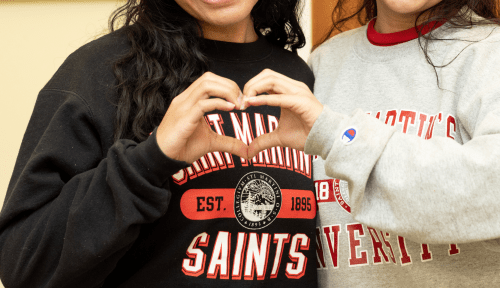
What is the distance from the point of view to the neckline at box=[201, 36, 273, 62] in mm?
819

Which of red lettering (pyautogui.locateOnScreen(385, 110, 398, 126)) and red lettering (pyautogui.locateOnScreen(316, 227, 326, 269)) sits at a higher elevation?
red lettering (pyautogui.locateOnScreen(385, 110, 398, 126))

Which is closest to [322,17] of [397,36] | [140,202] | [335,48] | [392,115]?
[335,48]

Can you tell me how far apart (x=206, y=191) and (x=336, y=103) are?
0.35 metres

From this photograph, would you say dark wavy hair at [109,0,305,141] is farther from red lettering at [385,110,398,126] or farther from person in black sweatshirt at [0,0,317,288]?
red lettering at [385,110,398,126]

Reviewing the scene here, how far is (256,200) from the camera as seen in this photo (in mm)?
738

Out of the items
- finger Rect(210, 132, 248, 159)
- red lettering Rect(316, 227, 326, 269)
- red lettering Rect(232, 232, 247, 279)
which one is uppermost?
finger Rect(210, 132, 248, 159)

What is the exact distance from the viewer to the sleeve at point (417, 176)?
53cm

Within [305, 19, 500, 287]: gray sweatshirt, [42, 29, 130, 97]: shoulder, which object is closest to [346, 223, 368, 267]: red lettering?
[305, 19, 500, 287]: gray sweatshirt

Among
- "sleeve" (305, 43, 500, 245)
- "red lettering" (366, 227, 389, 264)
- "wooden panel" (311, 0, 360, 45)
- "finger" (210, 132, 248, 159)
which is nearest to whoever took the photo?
"sleeve" (305, 43, 500, 245)

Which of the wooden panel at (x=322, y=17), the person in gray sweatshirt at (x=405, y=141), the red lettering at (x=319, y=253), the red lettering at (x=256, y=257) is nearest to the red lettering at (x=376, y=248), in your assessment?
the person in gray sweatshirt at (x=405, y=141)

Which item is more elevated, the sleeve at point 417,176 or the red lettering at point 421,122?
the sleeve at point 417,176

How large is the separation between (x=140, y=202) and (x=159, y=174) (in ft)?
0.15

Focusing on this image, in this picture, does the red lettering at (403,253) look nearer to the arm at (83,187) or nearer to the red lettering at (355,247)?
the red lettering at (355,247)

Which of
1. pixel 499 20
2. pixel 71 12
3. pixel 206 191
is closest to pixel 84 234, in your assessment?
pixel 206 191
